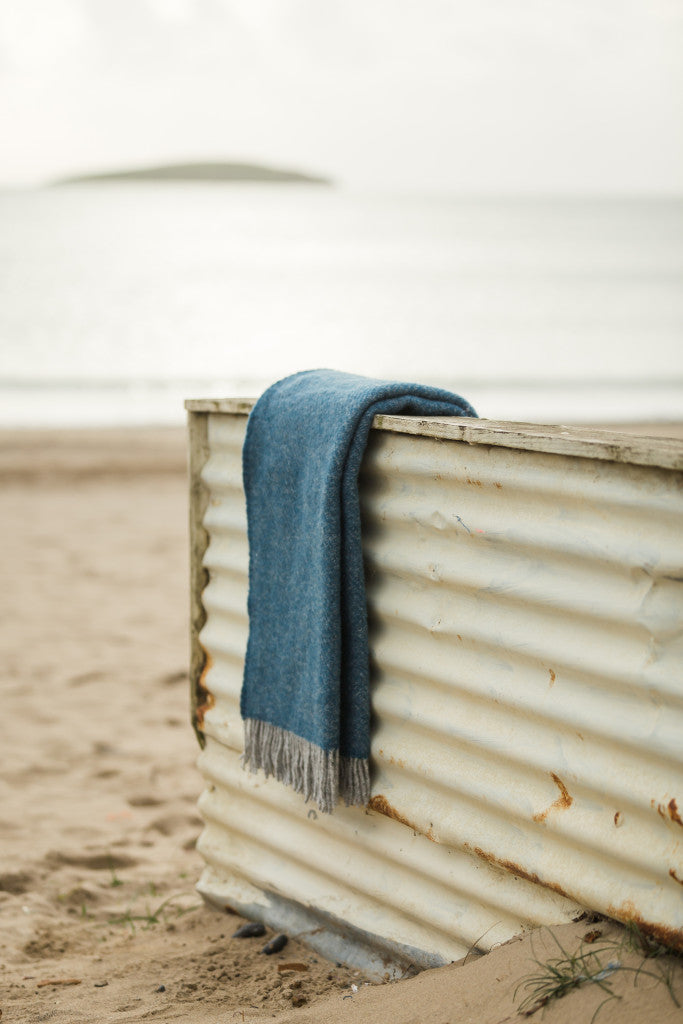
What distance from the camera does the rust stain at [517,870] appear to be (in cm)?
193

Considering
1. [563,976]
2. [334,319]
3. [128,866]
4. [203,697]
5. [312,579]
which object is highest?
[334,319]

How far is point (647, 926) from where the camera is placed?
1757 mm

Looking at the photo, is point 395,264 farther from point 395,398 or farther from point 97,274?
point 395,398

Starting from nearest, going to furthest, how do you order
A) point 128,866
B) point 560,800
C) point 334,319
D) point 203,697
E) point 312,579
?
point 560,800 < point 312,579 < point 203,697 < point 128,866 < point 334,319

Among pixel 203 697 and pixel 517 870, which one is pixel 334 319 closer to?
pixel 203 697

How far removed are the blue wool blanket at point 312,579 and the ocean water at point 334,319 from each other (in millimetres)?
14879

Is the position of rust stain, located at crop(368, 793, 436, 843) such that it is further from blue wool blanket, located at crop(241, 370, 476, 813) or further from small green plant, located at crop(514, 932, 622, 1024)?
small green plant, located at crop(514, 932, 622, 1024)

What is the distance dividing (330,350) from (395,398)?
92.5 ft

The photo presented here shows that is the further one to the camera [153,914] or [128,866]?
[128,866]

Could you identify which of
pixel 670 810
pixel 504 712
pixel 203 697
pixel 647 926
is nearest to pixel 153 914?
pixel 203 697

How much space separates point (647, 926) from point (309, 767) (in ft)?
2.76

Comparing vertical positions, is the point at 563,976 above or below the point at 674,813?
Answer: below

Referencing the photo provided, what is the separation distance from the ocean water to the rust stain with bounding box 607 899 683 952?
15.8m

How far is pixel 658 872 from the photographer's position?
1.74 metres
